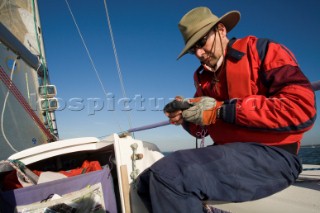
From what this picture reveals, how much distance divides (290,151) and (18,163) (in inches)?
79.0

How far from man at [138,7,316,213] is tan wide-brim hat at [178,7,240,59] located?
23 millimetres

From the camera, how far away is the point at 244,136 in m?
1.49

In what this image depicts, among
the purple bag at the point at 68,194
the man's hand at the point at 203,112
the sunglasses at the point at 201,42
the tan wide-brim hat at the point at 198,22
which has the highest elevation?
the tan wide-brim hat at the point at 198,22

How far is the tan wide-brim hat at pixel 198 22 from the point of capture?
1750 mm

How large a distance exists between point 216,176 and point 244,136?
1.27 ft

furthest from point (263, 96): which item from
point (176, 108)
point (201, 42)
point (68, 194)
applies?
point (68, 194)

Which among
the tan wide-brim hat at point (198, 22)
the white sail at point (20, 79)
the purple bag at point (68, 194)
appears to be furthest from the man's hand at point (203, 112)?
the white sail at point (20, 79)

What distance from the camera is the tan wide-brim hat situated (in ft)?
5.74

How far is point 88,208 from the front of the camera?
A: 6.49 ft

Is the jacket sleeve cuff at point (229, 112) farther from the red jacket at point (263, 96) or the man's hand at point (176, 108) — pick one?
the man's hand at point (176, 108)

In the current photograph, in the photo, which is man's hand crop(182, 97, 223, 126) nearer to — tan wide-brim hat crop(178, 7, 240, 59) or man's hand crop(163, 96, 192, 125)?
man's hand crop(163, 96, 192, 125)

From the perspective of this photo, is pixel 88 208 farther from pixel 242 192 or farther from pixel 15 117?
pixel 15 117

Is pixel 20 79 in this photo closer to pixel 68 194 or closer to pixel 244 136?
pixel 68 194

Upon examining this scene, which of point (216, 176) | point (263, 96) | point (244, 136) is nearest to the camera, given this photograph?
point (216, 176)
